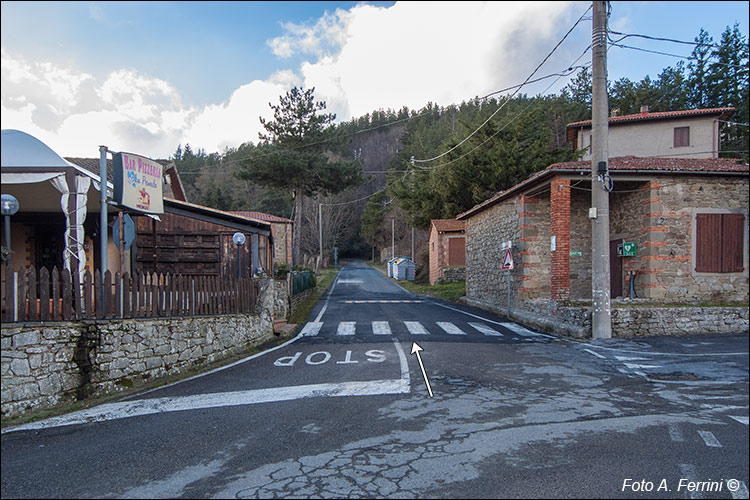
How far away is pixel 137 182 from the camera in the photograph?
8617 mm

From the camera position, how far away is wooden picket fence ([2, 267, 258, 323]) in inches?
238

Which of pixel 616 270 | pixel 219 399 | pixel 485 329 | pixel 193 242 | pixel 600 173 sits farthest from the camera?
pixel 193 242

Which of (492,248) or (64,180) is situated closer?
(64,180)

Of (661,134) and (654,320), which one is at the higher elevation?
(661,134)

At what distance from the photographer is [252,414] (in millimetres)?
5414

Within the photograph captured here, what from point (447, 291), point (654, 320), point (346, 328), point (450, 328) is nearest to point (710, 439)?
point (654, 320)

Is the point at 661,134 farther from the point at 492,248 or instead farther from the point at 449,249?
the point at 449,249

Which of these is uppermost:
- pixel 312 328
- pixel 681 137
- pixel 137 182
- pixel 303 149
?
pixel 303 149

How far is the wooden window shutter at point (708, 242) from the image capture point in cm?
910

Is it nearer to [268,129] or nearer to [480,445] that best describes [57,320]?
[480,445]

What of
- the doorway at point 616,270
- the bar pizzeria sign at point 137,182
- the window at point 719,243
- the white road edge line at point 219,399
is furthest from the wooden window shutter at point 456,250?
the white road edge line at point 219,399

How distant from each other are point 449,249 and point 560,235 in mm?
19481

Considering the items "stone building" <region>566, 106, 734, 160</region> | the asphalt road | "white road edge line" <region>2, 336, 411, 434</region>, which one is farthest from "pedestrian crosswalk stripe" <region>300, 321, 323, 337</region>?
"stone building" <region>566, 106, 734, 160</region>

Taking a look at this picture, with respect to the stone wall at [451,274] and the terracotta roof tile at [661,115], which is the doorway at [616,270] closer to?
the terracotta roof tile at [661,115]
